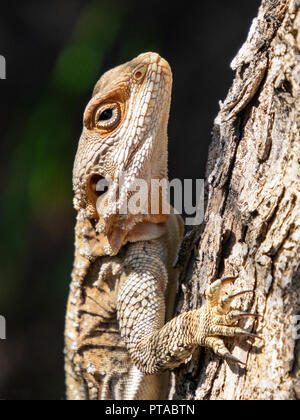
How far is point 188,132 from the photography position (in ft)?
22.8

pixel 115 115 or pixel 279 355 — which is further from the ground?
pixel 115 115

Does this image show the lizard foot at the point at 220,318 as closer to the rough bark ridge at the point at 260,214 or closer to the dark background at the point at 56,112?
the rough bark ridge at the point at 260,214

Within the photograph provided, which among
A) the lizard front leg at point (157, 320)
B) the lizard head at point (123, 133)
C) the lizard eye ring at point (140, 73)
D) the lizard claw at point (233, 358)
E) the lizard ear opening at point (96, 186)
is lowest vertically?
the lizard claw at point (233, 358)

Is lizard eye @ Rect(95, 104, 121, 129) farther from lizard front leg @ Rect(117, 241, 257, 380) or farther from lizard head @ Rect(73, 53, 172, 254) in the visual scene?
lizard front leg @ Rect(117, 241, 257, 380)

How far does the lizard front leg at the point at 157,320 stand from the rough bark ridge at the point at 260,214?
8 centimetres

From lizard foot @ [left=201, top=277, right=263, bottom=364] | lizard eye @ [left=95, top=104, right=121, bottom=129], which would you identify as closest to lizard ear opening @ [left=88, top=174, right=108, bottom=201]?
lizard eye @ [left=95, top=104, right=121, bottom=129]

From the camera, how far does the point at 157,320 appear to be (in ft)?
9.71

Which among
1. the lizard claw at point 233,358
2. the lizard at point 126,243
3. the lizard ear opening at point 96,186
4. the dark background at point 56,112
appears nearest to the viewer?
the lizard claw at point 233,358

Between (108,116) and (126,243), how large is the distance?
87 centimetres

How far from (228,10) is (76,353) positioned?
219 inches

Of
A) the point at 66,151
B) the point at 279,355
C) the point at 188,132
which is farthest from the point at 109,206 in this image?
the point at 188,132

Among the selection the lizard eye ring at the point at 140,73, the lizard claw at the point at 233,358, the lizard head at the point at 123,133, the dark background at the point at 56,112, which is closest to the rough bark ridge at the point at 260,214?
the lizard claw at the point at 233,358

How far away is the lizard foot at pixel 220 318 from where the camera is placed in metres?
2.24
